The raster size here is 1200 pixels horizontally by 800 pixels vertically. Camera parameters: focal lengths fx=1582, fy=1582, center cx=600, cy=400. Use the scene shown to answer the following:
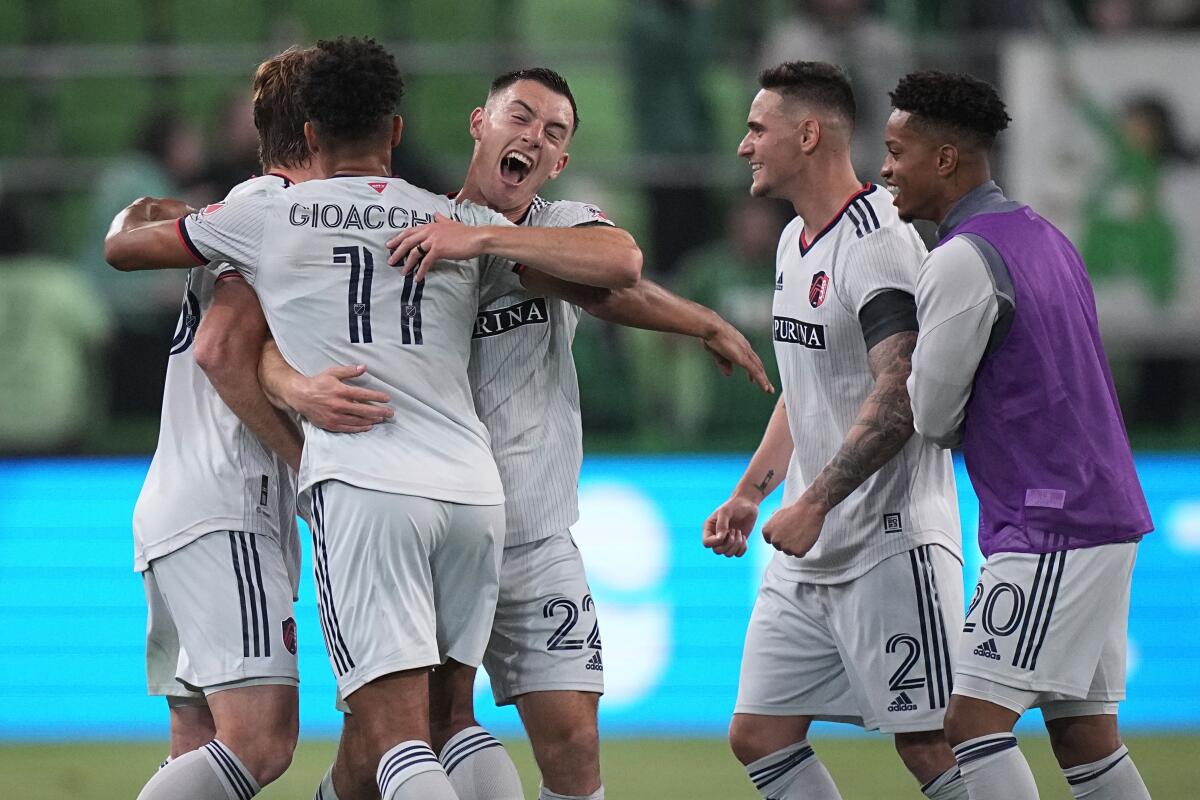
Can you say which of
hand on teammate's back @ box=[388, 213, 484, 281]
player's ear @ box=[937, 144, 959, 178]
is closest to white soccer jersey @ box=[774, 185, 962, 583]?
player's ear @ box=[937, 144, 959, 178]

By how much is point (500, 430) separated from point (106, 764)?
3.74 m

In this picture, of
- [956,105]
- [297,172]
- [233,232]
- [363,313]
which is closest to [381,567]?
[363,313]

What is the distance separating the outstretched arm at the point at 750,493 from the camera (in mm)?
4477

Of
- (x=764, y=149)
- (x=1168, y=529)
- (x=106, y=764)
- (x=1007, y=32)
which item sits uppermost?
(x=1007, y=32)

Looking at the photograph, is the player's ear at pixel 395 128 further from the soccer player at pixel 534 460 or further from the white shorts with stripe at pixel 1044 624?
the white shorts with stripe at pixel 1044 624

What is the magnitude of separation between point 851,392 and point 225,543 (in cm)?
172

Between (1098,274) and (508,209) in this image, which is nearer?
(508,209)

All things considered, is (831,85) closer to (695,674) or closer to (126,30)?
(695,674)

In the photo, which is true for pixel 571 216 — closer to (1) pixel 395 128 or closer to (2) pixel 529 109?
(2) pixel 529 109

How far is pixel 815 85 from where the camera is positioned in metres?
4.49

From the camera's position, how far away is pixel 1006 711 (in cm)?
384

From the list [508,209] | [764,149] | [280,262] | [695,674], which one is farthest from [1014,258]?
[695,674]

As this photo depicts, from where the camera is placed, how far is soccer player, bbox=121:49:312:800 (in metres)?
3.97

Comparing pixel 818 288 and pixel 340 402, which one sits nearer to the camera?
pixel 340 402
